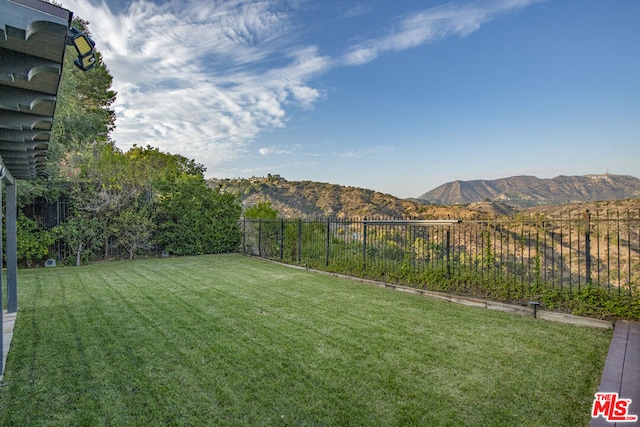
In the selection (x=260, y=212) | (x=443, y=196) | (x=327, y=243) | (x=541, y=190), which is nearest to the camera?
(x=327, y=243)

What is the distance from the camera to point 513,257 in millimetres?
5758

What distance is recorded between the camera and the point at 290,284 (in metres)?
7.04

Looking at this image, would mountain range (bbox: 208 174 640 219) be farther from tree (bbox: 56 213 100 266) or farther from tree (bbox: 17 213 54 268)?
tree (bbox: 17 213 54 268)

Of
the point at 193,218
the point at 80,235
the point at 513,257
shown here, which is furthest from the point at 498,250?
the point at 80,235

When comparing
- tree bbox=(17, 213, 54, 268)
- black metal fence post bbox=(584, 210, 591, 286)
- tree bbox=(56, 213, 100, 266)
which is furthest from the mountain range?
tree bbox=(17, 213, 54, 268)

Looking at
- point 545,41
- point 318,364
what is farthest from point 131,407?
point 545,41

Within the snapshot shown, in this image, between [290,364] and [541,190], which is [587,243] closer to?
[290,364]

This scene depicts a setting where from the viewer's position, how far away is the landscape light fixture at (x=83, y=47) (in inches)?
86.2

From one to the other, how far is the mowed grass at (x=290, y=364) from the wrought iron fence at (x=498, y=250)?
1.03 metres

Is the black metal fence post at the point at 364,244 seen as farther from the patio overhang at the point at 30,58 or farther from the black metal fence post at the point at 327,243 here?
the patio overhang at the point at 30,58

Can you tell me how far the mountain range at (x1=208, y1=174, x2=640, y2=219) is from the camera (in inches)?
325

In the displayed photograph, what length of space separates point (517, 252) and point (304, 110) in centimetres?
972

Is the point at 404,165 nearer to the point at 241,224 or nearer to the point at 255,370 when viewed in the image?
the point at 241,224

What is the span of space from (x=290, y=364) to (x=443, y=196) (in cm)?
1618
